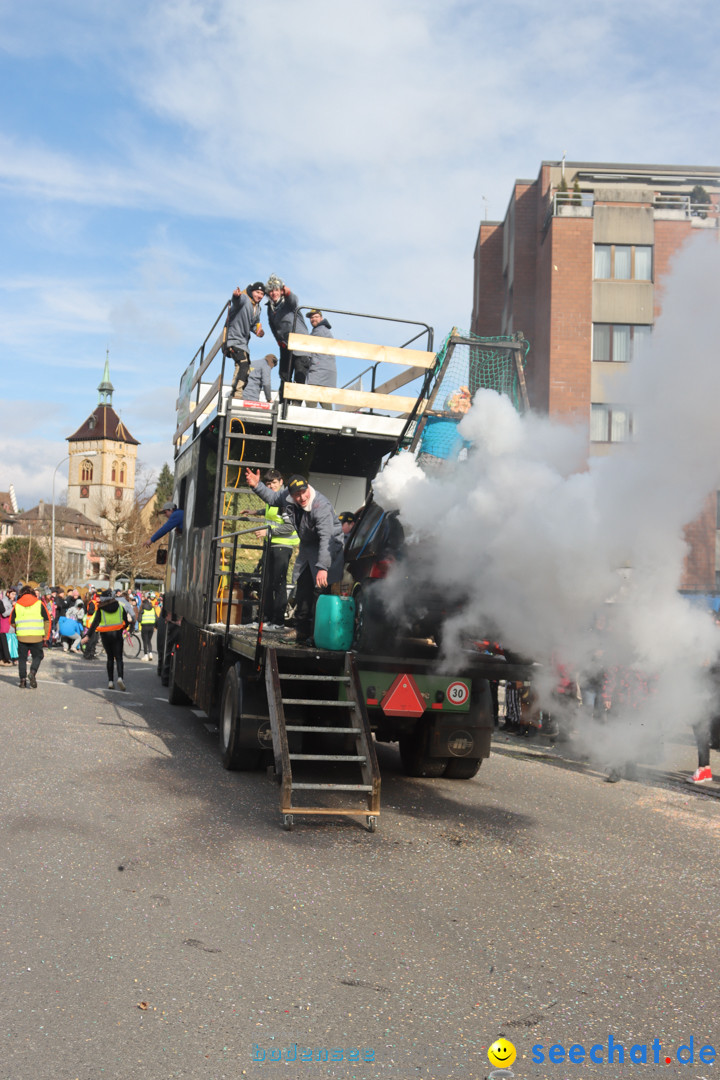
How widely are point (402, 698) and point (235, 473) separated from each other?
3.70 metres

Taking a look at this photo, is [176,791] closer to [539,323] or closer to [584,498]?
[584,498]

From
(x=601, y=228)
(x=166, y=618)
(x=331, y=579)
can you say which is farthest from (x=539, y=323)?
(x=331, y=579)

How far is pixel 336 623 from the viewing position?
6934 millimetres

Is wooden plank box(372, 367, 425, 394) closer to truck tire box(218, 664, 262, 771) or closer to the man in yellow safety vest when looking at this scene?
the man in yellow safety vest

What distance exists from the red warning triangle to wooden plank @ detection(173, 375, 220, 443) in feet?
13.5

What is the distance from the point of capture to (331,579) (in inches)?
297

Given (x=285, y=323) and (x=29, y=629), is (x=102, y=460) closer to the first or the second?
(x=29, y=629)

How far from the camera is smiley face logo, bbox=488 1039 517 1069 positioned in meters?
3.25

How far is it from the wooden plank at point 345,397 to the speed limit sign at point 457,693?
297 cm

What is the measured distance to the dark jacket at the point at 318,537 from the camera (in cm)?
752

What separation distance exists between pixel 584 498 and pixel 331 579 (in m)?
2.63

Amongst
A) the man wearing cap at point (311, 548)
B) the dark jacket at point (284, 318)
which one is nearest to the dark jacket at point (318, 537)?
the man wearing cap at point (311, 548)

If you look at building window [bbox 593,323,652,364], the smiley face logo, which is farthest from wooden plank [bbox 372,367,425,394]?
building window [bbox 593,323,652,364]

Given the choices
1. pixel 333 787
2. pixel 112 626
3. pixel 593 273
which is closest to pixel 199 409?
pixel 112 626
